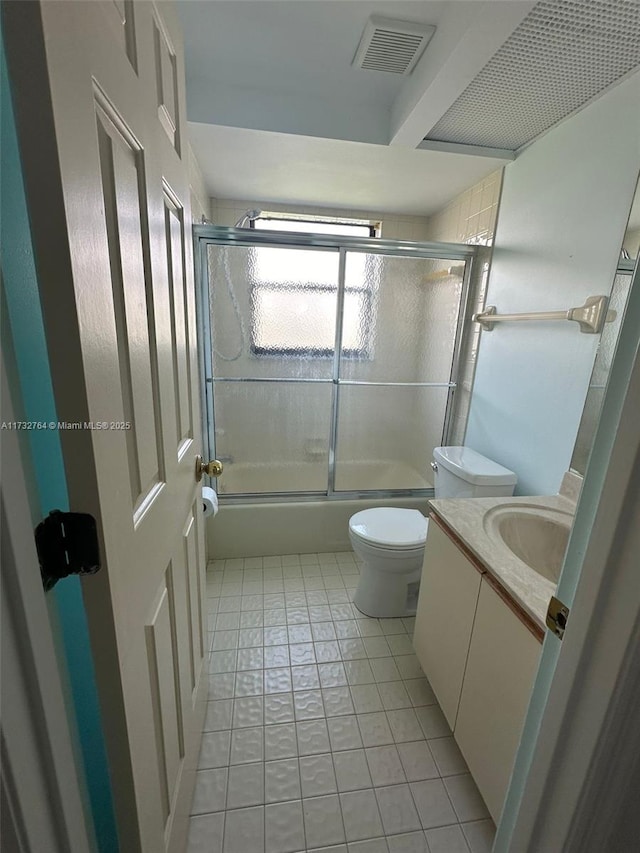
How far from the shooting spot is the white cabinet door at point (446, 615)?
1.14 meters

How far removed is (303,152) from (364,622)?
7.74ft

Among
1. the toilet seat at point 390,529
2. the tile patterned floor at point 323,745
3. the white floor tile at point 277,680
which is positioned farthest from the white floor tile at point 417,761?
the toilet seat at point 390,529

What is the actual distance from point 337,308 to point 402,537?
137cm

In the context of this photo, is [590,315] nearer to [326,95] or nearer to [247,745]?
[326,95]

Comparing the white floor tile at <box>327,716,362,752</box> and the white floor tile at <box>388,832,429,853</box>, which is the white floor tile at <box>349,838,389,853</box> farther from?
the white floor tile at <box>327,716,362,752</box>

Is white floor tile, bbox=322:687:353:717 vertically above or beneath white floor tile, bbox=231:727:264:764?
above

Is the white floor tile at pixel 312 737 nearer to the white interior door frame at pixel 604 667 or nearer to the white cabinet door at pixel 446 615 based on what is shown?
the white cabinet door at pixel 446 615

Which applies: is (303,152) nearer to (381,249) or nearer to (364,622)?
(381,249)

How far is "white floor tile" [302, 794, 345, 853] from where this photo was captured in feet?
3.41

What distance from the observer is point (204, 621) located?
4.35 ft

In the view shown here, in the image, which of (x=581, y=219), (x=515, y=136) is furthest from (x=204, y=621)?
(x=515, y=136)

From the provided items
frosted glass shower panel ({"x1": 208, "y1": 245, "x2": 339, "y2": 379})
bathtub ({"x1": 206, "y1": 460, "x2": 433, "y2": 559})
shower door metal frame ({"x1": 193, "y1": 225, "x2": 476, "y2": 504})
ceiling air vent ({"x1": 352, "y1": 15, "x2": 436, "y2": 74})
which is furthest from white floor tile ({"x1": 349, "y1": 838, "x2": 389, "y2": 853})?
ceiling air vent ({"x1": 352, "y1": 15, "x2": 436, "y2": 74})

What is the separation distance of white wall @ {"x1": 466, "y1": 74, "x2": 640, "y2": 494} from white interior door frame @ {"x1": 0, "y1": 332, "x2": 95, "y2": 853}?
1.70 m

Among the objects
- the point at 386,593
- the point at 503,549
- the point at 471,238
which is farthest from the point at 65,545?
the point at 471,238
